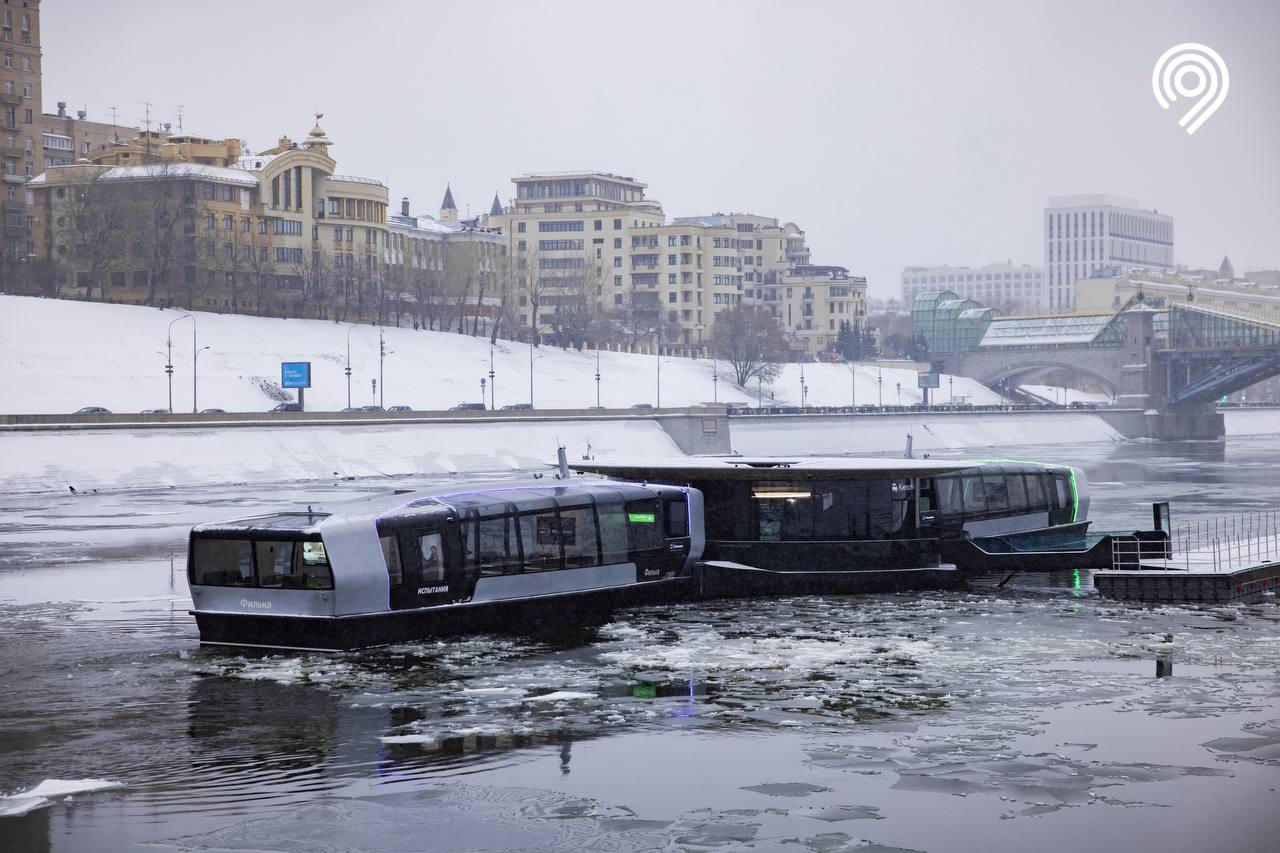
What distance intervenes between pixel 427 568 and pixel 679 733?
28.1ft

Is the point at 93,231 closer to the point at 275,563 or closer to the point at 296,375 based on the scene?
the point at 296,375

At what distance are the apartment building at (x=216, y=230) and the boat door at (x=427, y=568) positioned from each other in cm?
11303

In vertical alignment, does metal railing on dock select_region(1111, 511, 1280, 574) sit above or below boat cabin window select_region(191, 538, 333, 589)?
below

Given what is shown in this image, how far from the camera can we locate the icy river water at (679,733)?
638 inches

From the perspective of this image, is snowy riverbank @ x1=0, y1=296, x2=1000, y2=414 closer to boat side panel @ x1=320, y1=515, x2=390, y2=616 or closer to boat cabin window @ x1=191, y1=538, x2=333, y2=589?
boat cabin window @ x1=191, y1=538, x2=333, y2=589

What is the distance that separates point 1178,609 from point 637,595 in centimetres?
1186

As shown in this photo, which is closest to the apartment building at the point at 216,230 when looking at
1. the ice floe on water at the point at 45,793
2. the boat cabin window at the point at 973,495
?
the boat cabin window at the point at 973,495

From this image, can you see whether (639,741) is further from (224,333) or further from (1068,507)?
(224,333)

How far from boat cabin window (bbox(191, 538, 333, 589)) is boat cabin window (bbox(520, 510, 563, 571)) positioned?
478cm

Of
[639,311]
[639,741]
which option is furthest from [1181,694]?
[639,311]

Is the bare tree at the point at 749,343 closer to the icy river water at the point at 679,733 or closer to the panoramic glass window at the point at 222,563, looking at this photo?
the icy river water at the point at 679,733

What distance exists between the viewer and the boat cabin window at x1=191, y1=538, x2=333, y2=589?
26219 millimetres

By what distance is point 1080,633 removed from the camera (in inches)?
1160

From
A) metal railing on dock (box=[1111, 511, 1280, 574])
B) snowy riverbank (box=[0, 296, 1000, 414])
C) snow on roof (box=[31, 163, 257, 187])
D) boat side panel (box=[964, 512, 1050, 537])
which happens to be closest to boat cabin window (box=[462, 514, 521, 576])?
boat side panel (box=[964, 512, 1050, 537])
